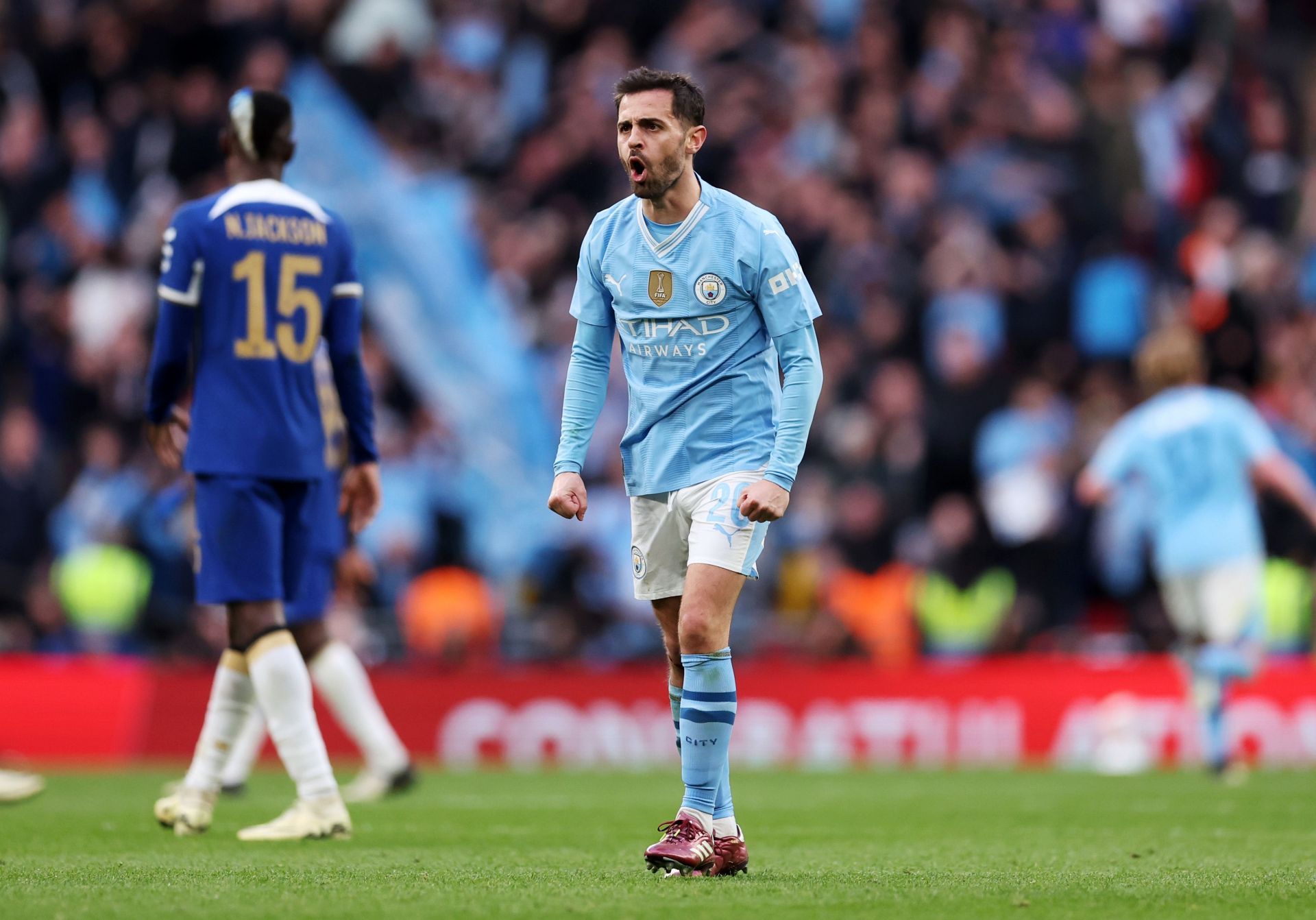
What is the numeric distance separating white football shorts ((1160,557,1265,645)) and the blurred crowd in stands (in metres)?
3.27

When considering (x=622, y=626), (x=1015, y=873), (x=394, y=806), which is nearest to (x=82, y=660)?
(x=622, y=626)

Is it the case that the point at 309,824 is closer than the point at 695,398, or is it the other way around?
the point at 695,398

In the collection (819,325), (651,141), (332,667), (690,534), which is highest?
(819,325)

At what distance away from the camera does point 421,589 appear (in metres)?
16.1

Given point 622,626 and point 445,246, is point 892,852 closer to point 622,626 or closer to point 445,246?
point 622,626

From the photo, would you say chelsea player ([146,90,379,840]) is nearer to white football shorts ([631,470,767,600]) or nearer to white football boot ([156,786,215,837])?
white football boot ([156,786,215,837])

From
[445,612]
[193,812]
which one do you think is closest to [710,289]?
[193,812]

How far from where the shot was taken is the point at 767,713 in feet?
48.9

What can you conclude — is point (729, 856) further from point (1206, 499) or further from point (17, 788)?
point (1206, 499)

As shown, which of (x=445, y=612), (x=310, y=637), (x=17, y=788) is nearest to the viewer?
(x=17, y=788)

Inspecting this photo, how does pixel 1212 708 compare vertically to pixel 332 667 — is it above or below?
below

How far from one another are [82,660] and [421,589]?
2.87 metres

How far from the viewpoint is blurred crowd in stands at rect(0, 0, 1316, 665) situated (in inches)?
616

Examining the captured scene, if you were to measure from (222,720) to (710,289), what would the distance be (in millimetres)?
2923
